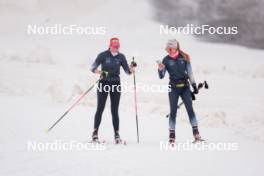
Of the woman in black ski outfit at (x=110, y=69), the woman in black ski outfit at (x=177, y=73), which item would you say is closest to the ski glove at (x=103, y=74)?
the woman in black ski outfit at (x=110, y=69)

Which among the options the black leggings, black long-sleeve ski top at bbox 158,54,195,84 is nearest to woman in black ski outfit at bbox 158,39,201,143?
black long-sleeve ski top at bbox 158,54,195,84

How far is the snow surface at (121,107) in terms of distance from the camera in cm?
451

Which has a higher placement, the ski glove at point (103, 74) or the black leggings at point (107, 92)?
the ski glove at point (103, 74)

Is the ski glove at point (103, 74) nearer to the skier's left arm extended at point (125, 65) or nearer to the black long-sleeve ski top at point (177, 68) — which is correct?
the skier's left arm extended at point (125, 65)

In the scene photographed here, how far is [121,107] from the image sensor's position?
30.2ft

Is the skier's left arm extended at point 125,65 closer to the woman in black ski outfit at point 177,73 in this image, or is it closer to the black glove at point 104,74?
the black glove at point 104,74

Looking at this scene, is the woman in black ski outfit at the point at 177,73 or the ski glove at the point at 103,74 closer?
the woman in black ski outfit at the point at 177,73

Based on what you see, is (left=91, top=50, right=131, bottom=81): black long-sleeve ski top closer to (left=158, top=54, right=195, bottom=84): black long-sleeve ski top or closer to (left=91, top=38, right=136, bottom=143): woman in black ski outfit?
(left=91, top=38, right=136, bottom=143): woman in black ski outfit

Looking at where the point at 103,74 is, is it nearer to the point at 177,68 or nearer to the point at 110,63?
the point at 110,63

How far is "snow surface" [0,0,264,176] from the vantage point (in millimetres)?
4515

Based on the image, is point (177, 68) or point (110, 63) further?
point (110, 63)

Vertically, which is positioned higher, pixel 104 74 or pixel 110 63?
pixel 110 63

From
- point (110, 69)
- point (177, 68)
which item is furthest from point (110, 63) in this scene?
point (177, 68)

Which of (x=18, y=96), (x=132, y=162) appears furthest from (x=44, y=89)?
(x=132, y=162)
